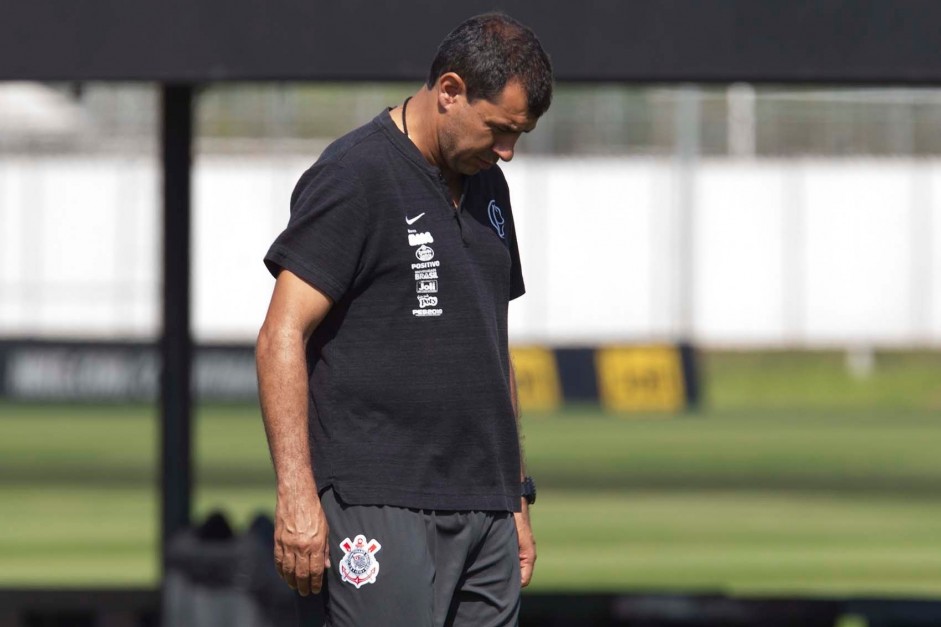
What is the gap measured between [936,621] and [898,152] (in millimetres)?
24224

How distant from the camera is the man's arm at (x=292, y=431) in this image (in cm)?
315

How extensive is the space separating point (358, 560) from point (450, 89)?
1.00 m

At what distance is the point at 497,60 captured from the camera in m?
3.24

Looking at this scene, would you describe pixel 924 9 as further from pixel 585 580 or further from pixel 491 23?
pixel 585 580

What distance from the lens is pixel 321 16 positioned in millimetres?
4555

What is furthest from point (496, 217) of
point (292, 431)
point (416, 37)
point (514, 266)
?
point (416, 37)

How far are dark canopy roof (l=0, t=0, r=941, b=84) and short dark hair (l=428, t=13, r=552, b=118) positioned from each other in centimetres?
124

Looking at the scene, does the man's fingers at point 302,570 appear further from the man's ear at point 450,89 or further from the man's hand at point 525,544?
the man's ear at point 450,89

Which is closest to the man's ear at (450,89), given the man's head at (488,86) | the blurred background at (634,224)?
the man's head at (488,86)

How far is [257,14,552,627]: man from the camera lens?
127 inches

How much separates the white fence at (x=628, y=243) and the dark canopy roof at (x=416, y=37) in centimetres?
2248

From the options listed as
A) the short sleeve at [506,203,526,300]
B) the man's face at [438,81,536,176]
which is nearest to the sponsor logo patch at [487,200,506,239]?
the short sleeve at [506,203,526,300]

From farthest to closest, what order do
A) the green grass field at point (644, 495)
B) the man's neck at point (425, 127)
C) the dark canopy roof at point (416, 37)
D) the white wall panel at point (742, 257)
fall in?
the white wall panel at point (742, 257) < the green grass field at point (644, 495) < the dark canopy roof at point (416, 37) < the man's neck at point (425, 127)

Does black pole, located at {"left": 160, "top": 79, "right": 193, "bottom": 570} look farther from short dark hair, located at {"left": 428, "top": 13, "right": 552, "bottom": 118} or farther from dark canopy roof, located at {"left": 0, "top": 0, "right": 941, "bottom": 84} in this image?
short dark hair, located at {"left": 428, "top": 13, "right": 552, "bottom": 118}
